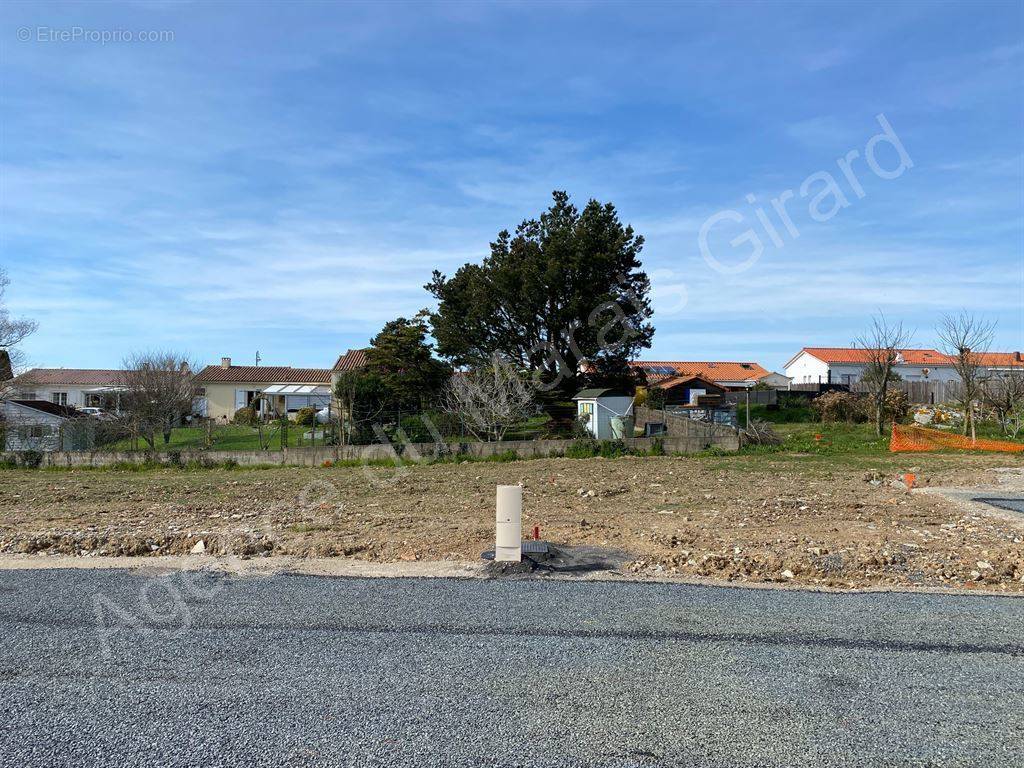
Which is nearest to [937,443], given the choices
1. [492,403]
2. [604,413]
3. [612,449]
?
[604,413]

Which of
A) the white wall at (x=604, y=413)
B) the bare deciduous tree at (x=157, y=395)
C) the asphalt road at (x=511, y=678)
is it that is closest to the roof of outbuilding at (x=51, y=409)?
the bare deciduous tree at (x=157, y=395)

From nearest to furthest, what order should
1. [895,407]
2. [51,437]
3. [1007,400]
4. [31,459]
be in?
1. [31,459]
2. [51,437]
3. [1007,400]
4. [895,407]

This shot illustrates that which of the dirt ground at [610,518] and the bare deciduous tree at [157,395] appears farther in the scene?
the bare deciduous tree at [157,395]

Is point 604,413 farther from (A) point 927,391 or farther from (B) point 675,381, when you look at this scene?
(A) point 927,391

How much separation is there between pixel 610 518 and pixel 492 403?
12159 millimetres

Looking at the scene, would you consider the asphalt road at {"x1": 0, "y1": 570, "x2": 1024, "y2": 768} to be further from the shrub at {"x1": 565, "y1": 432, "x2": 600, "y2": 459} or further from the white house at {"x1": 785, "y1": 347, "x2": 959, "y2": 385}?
the white house at {"x1": 785, "y1": 347, "x2": 959, "y2": 385}

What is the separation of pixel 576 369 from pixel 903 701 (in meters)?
27.7

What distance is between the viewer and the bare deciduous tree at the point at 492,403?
22578mm

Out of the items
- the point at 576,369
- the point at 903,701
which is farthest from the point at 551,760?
the point at 576,369

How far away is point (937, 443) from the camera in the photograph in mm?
22578

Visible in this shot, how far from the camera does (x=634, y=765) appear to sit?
3.45 metres

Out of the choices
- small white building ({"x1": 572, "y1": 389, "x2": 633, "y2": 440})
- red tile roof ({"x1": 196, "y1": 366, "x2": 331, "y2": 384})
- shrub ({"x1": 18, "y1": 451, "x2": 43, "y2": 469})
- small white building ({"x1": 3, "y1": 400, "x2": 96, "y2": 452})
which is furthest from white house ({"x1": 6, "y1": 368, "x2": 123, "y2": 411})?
small white building ({"x1": 572, "y1": 389, "x2": 633, "y2": 440})

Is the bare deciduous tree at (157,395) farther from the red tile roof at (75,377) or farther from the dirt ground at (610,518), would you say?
the red tile roof at (75,377)

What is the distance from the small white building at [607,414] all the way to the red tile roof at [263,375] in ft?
104
